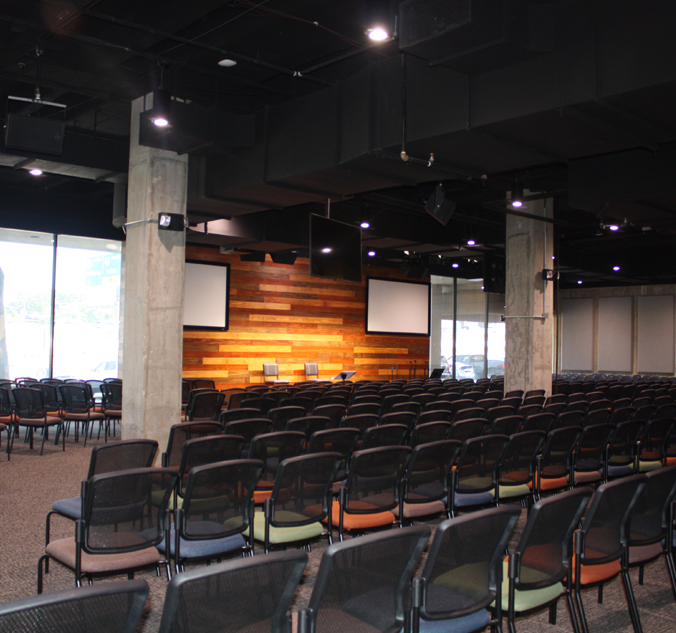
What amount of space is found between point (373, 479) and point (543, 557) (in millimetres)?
1494

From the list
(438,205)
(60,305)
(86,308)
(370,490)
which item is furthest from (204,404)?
(86,308)

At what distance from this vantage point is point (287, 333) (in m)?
18.4

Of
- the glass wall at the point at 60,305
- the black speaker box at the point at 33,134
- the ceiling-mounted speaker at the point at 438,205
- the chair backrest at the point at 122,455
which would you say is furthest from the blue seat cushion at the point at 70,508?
the glass wall at the point at 60,305

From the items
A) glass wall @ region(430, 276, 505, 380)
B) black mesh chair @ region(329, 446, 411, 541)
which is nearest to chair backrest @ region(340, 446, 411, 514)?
black mesh chair @ region(329, 446, 411, 541)

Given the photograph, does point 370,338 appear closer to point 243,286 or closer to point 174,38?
point 243,286

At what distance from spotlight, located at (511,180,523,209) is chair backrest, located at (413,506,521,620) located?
A: 8.76m

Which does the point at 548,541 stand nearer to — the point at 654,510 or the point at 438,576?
the point at 438,576

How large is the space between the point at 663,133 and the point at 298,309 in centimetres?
1338

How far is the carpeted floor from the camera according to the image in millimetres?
3545

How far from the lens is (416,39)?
16.9ft

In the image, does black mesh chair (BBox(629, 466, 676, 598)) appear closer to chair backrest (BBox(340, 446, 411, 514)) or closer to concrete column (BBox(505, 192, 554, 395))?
chair backrest (BBox(340, 446, 411, 514))

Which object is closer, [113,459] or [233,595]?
[233,595]

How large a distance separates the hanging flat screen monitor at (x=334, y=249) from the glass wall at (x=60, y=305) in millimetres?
7098

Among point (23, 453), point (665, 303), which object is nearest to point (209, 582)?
point (23, 453)
